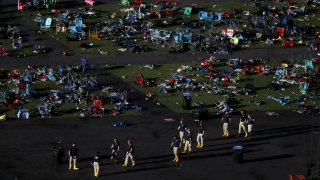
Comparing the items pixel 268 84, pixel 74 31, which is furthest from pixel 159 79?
pixel 74 31

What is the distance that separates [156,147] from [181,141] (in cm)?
191

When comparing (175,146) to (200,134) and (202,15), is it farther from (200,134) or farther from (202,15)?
(202,15)

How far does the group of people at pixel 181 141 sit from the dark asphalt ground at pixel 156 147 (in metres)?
0.53

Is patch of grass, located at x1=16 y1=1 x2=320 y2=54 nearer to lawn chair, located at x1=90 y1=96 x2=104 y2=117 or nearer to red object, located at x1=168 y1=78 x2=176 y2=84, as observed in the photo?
red object, located at x1=168 y1=78 x2=176 y2=84

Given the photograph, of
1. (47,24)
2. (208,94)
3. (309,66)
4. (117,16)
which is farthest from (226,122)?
(117,16)

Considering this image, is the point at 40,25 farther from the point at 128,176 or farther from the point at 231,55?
the point at 128,176

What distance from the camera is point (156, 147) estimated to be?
219ft

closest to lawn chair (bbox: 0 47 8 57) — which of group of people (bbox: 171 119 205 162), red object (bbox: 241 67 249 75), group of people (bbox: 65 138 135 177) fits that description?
red object (bbox: 241 67 249 75)

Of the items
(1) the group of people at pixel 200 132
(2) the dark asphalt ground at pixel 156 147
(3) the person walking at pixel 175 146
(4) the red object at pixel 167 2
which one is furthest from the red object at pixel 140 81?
(4) the red object at pixel 167 2

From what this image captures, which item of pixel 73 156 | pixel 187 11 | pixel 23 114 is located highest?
pixel 73 156

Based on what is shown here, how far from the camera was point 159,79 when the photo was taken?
82.2m

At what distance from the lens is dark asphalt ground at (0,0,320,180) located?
204 ft

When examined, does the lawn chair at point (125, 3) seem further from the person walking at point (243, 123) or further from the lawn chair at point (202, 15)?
the person walking at point (243, 123)

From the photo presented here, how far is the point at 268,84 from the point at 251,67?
4.91 meters
